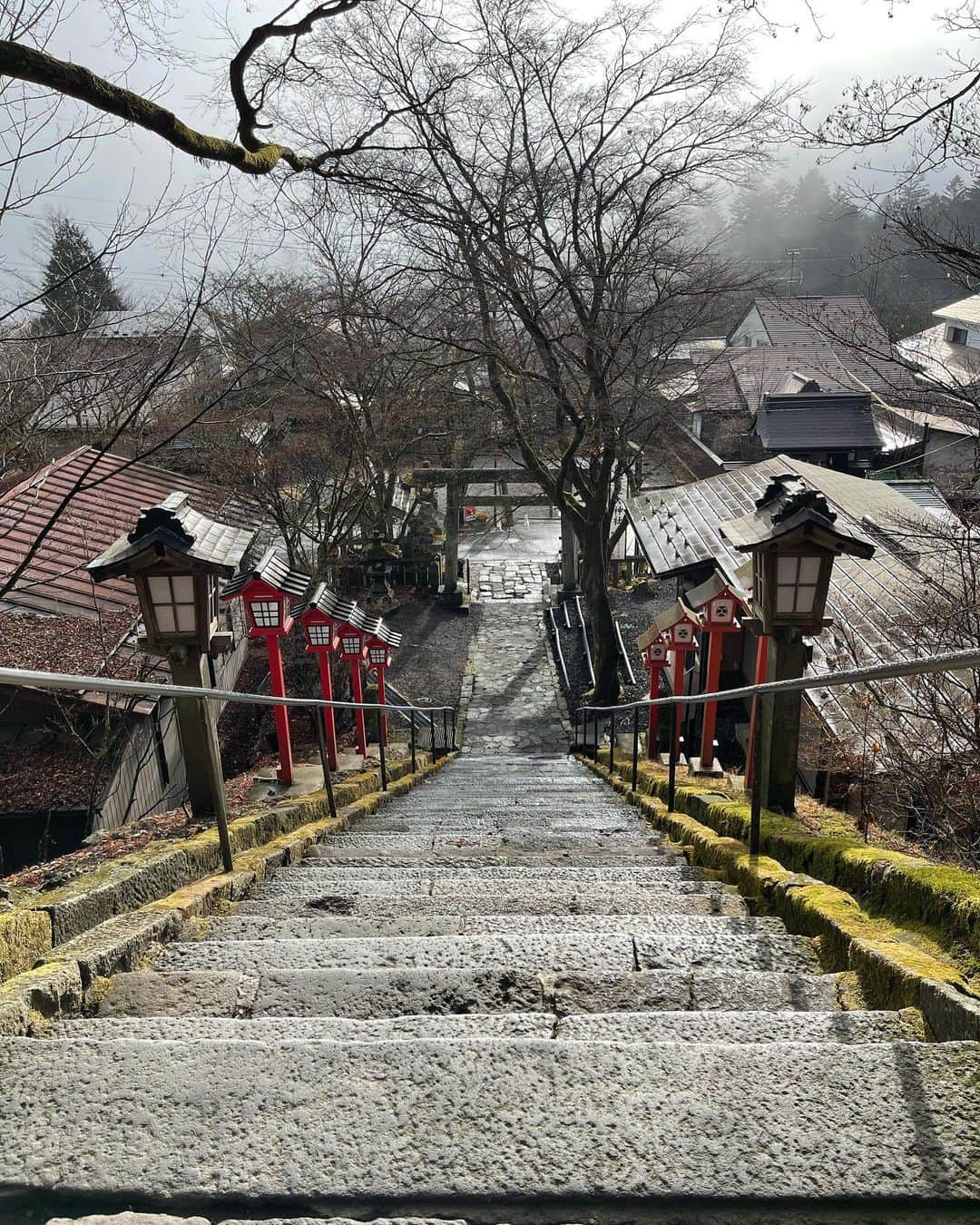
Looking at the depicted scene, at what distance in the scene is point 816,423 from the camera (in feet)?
100

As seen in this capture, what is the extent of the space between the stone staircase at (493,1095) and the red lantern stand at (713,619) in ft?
18.8

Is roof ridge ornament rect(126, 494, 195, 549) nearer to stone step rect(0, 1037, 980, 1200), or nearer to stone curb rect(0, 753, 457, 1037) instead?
stone curb rect(0, 753, 457, 1037)

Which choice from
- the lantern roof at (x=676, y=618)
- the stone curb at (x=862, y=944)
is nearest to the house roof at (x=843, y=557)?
the lantern roof at (x=676, y=618)

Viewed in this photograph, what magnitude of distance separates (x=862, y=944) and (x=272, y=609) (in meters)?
6.85

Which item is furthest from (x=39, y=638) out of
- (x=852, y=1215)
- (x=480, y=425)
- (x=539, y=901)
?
(x=480, y=425)

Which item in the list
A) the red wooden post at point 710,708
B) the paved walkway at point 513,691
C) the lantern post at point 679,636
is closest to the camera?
the red wooden post at point 710,708

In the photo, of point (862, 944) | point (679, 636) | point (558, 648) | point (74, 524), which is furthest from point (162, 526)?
point (558, 648)

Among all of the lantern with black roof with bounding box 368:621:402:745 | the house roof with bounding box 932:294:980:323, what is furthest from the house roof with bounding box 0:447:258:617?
the house roof with bounding box 932:294:980:323

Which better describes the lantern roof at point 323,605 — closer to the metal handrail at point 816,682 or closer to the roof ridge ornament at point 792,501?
the metal handrail at point 816,682

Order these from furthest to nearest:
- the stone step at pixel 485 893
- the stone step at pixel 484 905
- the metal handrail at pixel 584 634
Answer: the metal handrail at pixel 584 634, the stone step at pixel 485 893, the stone step at pixel 484 905

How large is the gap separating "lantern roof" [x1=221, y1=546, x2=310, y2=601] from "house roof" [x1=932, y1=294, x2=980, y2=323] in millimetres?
32767

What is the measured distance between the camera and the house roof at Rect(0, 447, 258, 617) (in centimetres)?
1134

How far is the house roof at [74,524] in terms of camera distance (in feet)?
37.2

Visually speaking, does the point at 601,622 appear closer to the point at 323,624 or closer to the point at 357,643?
the point at 357,643
